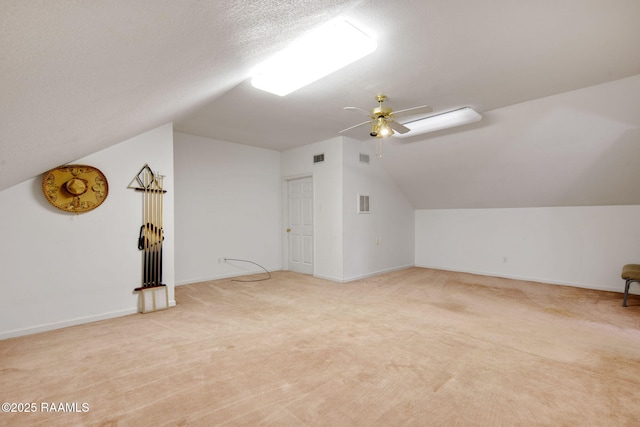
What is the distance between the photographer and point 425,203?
675 centimetres

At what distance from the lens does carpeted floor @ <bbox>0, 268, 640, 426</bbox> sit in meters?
1.83

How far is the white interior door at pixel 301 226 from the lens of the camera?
603 cm

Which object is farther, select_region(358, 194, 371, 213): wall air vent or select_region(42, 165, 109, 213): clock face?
select_region(358, 194, 371, 213): wall air vent

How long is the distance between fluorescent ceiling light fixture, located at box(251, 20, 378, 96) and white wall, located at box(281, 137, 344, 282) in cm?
250

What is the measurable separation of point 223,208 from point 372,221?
2971 millimetres

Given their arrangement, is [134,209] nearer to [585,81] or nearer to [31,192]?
[31,192]

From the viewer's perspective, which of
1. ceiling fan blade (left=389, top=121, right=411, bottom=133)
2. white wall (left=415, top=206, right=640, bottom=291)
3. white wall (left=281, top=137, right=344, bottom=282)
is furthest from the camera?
white wall (left=281, top=137, right=344, bottom=282)

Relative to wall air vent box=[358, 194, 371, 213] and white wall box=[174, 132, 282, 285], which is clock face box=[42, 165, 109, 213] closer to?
white wall box=[174, 132, 282, 285]

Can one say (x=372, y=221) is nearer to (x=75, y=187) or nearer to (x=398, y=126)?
(x=398, y=126)

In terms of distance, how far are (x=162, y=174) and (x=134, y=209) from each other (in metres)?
0.58

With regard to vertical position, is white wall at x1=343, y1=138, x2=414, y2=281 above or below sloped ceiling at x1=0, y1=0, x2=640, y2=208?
below

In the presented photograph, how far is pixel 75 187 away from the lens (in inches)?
127

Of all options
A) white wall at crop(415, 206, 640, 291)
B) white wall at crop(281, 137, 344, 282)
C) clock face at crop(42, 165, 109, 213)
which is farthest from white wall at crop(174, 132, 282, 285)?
white wall at crop(415, 206, 640, 291)

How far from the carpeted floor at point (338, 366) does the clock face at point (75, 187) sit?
4.52 feet
